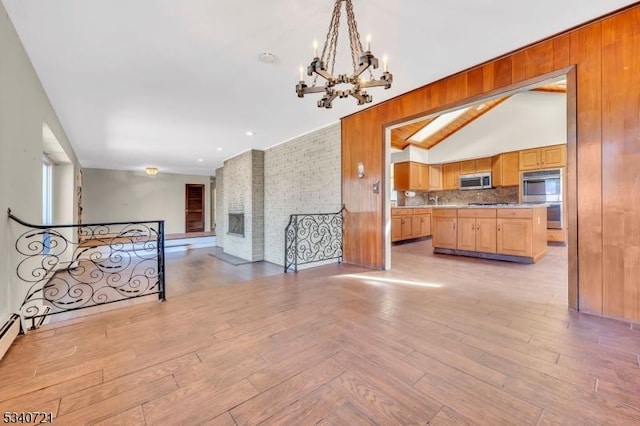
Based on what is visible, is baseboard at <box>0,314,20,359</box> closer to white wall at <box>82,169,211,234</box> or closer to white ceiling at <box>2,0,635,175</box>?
white ceiling at <box>2,0,635,175</box>

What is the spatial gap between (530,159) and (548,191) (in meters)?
0.84

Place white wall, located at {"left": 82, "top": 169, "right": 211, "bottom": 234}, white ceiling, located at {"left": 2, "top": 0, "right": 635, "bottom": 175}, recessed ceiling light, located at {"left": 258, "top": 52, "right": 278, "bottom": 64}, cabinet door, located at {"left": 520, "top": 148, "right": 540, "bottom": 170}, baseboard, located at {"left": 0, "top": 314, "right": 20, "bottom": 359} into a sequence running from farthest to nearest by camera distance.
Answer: white wall, located at {"left": 82, "top": 169, "right": 211, "bottom": 234}
cabinet door, located at {"left": 520, "top": 148, "right": 540, "bottom": 170}
recessed ceiling light, located at {"left": 258, "top": 52, "right": 278, "bottom": 64}
white ceiling, located at {"left": 2, "top": 0, "right": 635, "bottom": 175}
baseboard, located at {"left": 0, "top": 314, "right": 20, "bottom": 359}

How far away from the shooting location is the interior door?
10836 mm

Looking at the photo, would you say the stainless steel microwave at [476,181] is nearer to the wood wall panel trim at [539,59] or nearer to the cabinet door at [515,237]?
the cabinet door at [515,237]

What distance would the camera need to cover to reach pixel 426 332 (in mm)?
1981

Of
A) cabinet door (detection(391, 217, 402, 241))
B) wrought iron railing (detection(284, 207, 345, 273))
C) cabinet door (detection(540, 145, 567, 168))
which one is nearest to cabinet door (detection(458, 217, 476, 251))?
cabinet door (detection(391, 217, 402, 241))

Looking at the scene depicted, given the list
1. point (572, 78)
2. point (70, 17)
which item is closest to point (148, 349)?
point (70, 17)

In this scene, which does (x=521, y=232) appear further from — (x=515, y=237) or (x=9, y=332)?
(x=9, y=332)

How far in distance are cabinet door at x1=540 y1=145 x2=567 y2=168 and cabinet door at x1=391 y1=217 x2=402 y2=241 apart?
3.42 meters

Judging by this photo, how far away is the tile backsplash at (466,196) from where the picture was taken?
6887mm

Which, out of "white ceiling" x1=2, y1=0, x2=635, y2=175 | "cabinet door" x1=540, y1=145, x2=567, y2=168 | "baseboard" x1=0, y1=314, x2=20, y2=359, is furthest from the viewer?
"cabinet door" x1=540, y1=145, x2=567, y2=168

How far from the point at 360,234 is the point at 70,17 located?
3886 millimetres

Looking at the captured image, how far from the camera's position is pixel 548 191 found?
235 inches

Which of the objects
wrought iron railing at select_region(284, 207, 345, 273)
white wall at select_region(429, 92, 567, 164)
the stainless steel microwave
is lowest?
wrought iron railing at select_region(284, 207, 345, 273)
